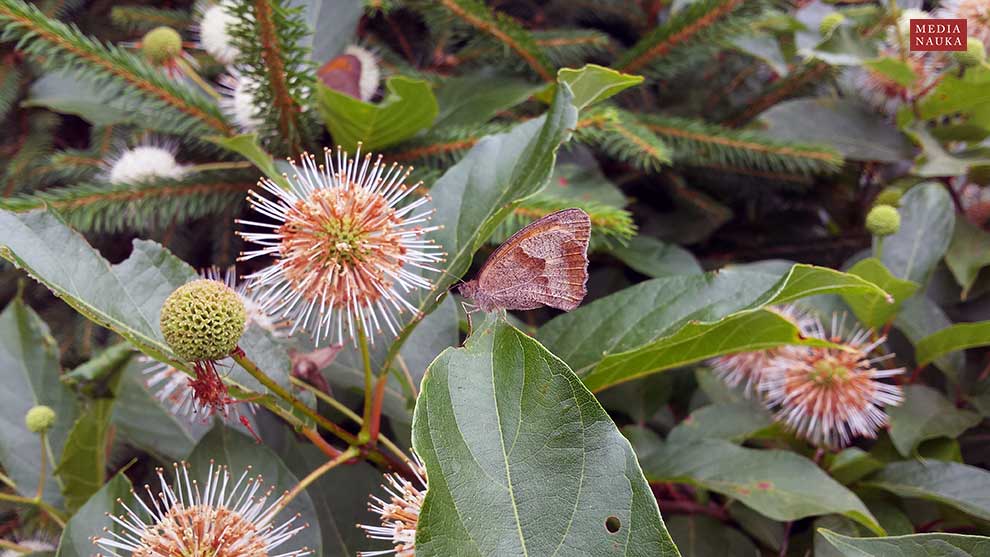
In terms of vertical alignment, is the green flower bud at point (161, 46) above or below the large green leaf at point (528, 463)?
above

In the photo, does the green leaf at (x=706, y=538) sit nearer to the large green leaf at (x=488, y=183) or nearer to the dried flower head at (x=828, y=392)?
the dried flower head at (x=828, y=392)

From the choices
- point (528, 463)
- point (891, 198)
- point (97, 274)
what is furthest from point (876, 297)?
point (97, 274)

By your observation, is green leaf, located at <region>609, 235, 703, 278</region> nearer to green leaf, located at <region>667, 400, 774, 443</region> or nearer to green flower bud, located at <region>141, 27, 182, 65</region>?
green leaf, located at <region>667, 400, 774, 443</region>

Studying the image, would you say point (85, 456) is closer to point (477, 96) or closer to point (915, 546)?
point (477, 96)

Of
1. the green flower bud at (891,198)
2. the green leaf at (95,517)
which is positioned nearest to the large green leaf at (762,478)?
the green flower bud at (891,198)

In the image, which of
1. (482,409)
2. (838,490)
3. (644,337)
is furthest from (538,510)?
(838,490)

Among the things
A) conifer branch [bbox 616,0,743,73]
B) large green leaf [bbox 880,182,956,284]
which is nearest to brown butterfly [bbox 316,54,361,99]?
conifer branch [bbox 616,0,743,73]
